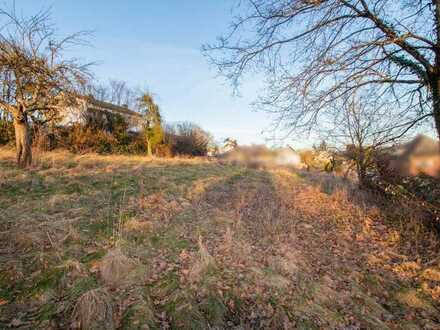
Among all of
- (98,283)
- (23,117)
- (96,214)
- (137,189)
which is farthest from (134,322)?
(23,117)

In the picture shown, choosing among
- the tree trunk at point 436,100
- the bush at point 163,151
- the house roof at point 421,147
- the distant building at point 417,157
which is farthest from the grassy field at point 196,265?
the bush at point 163,151

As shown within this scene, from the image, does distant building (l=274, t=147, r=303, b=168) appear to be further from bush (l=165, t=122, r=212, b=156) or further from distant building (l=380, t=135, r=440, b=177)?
bush (l=165, t=122, r=212, b=156)

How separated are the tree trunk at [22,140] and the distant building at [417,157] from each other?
35.3 feet

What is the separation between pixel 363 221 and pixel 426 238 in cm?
127

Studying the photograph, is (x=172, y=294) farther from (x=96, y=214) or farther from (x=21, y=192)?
(x=21, y=192)

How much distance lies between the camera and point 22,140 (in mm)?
7785

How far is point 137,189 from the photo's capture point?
6.97 meters

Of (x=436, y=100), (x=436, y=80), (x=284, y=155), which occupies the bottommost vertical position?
(x=284, y=155)

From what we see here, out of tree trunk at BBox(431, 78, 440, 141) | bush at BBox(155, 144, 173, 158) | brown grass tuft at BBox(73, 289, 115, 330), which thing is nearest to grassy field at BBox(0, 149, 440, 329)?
brown grass tuft at BBox(73, 289, 115, 330)

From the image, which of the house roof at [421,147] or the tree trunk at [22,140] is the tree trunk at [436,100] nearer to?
the house roof at [421,147]

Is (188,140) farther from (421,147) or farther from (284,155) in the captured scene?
(421,147)

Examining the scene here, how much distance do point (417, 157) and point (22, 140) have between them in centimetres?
1105

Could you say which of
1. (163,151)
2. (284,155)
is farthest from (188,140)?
(284,155)

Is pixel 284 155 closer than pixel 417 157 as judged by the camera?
No
